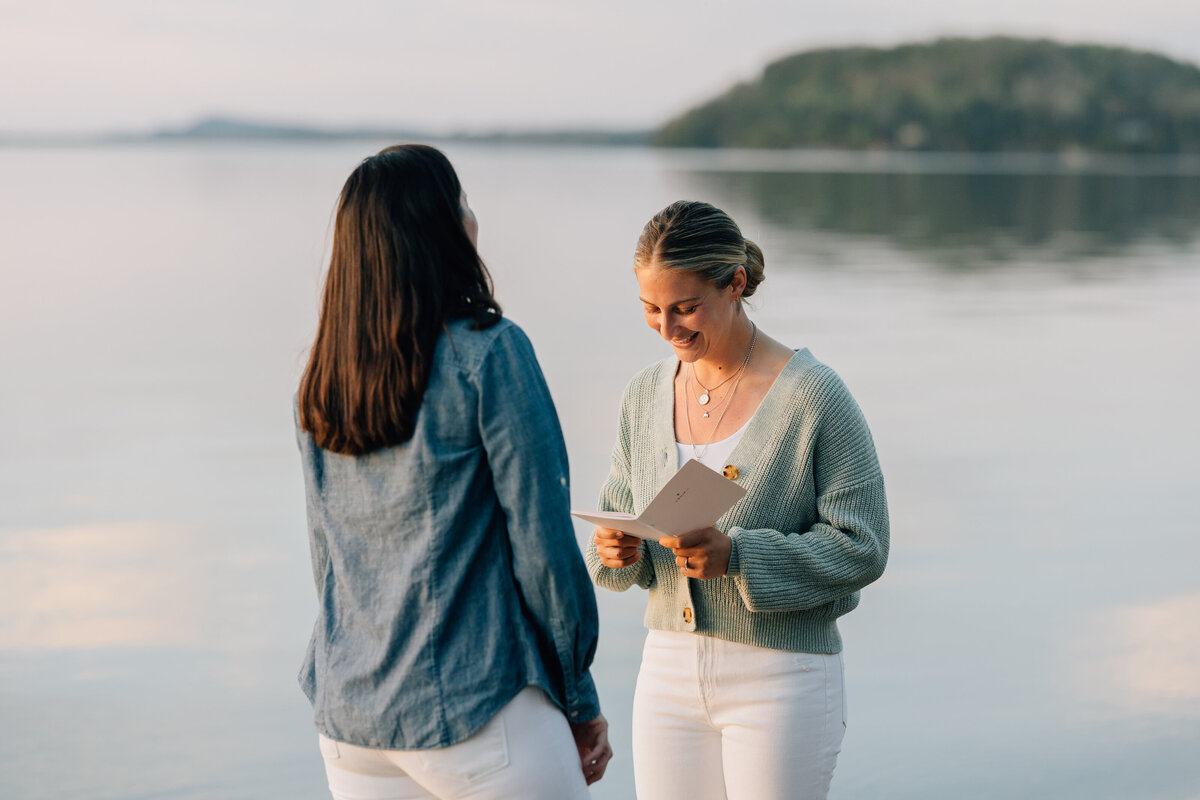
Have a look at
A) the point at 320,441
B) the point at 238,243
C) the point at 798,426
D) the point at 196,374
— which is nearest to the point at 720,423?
the point at 798,426

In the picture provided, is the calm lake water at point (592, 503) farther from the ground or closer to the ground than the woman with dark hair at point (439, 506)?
closer to the ground

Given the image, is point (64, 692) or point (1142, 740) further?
point (64, 692)

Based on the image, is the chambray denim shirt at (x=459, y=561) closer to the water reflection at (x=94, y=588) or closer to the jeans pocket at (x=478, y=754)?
the jeans pocket at (x=478, y=754)

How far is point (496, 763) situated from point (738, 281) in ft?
3.75

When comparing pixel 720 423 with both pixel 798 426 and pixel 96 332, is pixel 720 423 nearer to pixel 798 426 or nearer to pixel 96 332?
pixel 798 426

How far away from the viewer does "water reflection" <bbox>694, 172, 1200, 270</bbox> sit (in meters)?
23.5

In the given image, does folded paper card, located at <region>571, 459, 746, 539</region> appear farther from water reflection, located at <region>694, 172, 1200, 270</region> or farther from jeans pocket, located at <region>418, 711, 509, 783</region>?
water reflection, located at <region>694, 172, 1200, 270</region>

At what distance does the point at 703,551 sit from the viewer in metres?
2.41

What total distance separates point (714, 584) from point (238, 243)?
72.2 feet

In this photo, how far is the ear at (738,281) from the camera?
8.48 ft

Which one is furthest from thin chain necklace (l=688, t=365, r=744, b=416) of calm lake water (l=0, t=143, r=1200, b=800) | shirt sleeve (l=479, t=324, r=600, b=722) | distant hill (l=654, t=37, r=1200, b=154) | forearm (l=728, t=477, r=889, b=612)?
distant hill (l=654, t=37, r=1200, b=154)

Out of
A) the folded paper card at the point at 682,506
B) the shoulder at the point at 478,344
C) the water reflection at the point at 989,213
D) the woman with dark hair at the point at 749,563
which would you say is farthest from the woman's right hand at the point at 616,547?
the water reflection at the point at 989,213

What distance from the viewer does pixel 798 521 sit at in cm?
257

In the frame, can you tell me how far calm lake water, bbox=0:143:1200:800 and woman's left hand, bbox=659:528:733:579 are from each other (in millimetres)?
647
